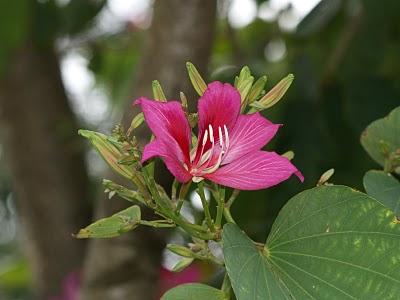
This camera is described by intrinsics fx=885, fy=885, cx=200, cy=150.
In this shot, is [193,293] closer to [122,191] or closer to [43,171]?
[122,191]

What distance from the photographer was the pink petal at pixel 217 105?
612 millimetres

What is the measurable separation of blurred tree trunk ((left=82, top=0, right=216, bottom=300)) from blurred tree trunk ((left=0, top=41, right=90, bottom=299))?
44 cm

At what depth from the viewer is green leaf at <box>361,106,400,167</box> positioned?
2.29 ft

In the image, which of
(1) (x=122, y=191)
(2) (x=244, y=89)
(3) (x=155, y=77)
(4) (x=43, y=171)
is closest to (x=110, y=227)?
(1) (x=122, y=191)

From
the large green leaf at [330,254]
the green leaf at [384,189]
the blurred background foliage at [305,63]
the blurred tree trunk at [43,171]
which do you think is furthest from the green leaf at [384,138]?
the blurred tree trunk at [43,171]

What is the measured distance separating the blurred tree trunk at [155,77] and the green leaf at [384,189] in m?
0.51

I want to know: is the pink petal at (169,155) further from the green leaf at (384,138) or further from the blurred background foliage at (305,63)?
the blurred background foliage at (305,63)

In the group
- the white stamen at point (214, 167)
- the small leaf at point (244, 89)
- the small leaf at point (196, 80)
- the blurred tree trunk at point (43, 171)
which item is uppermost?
the small leaf at point (196, 80)

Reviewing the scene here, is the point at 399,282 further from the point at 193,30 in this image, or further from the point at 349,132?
the point at 349,132

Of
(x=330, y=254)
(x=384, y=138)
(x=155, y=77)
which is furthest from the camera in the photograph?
(x=155, y=77)

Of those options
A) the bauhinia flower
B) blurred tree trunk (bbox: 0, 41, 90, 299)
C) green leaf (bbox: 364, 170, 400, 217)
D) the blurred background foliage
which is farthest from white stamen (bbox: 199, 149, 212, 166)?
blurred tree trunk (bbox: 0, 41, 90, 299)

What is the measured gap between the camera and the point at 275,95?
0.65 metres

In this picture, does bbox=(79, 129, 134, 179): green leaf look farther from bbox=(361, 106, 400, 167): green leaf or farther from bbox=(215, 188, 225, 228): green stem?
bbox=(361, 106, 400, 167): green leaf

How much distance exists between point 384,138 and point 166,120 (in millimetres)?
209
